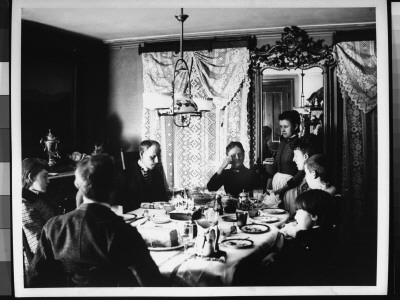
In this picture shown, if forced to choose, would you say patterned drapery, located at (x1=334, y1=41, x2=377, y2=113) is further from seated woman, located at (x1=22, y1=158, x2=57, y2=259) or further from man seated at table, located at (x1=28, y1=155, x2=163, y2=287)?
seated woman, located at (x1=22, y1=158, x2=57, y2=259)

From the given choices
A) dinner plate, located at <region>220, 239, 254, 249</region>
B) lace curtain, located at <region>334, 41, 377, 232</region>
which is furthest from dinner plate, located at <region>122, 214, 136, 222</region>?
lace curtain, located at <region>334, 41, 377, 232</region>

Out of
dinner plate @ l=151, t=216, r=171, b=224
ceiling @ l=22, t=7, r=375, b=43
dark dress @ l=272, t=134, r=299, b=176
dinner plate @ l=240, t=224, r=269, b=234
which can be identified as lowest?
dinner plate @ l=240, t=224, r=269, b=234

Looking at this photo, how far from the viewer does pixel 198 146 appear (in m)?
1.75

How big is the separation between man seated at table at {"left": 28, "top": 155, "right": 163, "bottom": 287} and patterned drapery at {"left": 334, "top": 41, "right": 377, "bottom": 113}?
1216 millimetres

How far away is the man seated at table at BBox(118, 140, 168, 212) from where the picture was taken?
1.73 metres

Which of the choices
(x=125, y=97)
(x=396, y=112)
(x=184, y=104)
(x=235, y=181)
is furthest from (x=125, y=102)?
(x=396, y=112)

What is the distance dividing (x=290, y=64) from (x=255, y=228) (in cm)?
82

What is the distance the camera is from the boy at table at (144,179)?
1732mm

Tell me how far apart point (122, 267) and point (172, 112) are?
751mm

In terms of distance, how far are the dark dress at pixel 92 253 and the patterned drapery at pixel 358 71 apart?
3.99 ft

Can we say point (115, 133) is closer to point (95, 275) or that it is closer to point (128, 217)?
point (128, 217)

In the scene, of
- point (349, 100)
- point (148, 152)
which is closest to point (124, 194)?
point (148, 152)

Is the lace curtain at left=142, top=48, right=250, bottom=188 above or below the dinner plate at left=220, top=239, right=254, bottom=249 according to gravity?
above

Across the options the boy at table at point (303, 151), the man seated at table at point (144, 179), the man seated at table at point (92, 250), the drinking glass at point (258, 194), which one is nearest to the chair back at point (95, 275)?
the man seated at table at point (92, 250)
